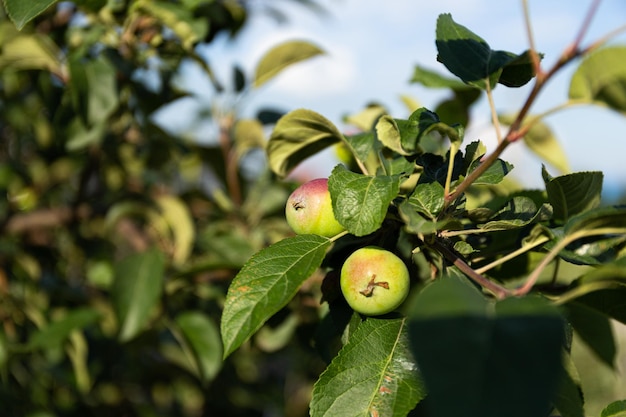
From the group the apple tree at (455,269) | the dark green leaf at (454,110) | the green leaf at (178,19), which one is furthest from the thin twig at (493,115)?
the green leaf at (178,19)

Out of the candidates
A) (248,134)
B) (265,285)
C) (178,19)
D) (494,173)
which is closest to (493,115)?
(494,173)

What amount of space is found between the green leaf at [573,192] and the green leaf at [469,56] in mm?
144

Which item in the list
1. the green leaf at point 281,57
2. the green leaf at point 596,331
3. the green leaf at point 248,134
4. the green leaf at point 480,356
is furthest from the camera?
the green leaf at point 248,134

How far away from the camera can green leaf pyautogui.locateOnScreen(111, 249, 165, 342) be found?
123 cm

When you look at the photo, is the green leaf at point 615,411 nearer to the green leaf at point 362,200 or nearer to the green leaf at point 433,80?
the green leaf at point 362,200

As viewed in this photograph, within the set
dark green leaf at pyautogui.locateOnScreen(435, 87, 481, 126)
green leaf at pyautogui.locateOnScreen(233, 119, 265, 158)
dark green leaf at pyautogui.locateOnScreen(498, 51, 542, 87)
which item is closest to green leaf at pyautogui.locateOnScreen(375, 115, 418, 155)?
dark green leaf at pyautogui.locateOnScreen(498, 51, 542, 87)

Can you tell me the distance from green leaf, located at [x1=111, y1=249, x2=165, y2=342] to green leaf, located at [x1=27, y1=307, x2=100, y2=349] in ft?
0.51

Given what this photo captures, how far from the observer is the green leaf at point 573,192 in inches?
28.8

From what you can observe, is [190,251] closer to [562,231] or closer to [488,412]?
[562,231]

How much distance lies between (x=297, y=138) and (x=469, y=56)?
272mm

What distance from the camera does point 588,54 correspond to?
1.83ft

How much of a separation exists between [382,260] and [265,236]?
0.88 meters

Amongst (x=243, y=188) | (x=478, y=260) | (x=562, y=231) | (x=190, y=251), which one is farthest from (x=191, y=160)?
(x=562, y=231)

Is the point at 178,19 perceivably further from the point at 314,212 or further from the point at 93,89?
the point at 314,212
